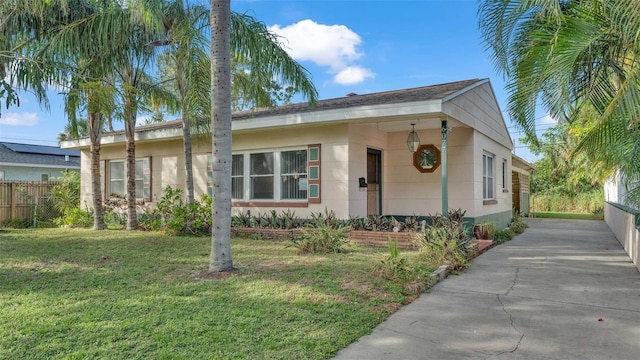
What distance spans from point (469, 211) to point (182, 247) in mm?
7133

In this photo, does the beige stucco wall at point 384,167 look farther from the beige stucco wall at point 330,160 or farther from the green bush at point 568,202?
the green bush at point 568,202

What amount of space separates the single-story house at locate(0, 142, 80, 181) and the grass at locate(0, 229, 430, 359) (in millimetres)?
18833

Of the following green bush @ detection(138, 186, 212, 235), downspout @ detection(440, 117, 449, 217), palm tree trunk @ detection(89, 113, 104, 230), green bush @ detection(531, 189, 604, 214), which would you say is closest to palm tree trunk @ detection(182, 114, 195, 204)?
Result: green bush @ detection(138, 186, 212, 235)

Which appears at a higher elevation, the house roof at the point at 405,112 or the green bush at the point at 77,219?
the house roof at the point at 405,112

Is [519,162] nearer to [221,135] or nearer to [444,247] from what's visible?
[444,247]

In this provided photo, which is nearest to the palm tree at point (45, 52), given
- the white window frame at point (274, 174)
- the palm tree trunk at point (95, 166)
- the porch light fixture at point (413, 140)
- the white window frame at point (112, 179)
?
the palm tree trunk at point (95, 166)

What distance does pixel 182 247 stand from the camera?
346 inches

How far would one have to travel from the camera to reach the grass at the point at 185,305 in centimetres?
342

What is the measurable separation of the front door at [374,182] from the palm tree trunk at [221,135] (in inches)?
238

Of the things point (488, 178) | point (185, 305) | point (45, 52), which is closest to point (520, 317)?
point (185, 305)

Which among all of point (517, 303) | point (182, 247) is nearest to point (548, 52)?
point (517, 303)

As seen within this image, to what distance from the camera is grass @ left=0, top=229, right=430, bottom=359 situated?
3.42 m

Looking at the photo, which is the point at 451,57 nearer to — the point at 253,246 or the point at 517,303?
the point at 253,246

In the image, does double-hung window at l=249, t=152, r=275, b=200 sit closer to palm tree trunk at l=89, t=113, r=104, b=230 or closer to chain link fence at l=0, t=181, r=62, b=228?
palm tree trunk at l=89, t=113, r=104, b=230
